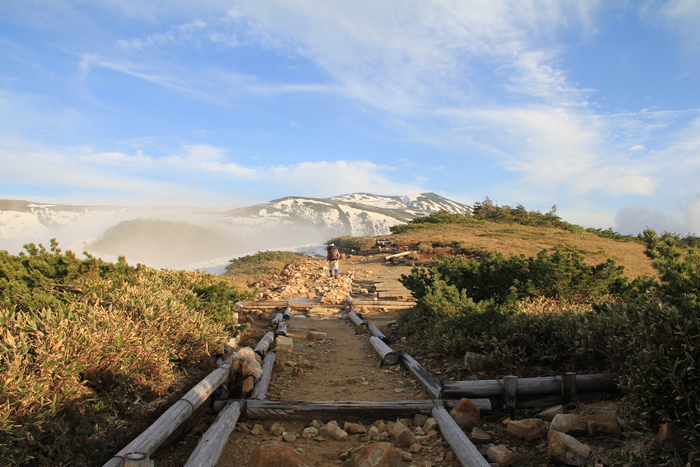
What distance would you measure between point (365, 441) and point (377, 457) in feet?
1.78

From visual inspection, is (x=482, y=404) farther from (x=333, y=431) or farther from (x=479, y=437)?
(x=333, y=431)

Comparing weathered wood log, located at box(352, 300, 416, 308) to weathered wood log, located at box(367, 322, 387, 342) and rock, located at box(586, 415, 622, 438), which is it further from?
rock, located at box(586, 415, 622, 438)

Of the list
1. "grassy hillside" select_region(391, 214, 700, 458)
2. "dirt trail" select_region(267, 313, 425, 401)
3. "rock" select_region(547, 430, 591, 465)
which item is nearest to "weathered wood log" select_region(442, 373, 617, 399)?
"grassy hillside" select_region(391, 214, 700, 458)

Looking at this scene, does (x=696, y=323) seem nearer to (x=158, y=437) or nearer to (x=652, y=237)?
(x=158, y=437)

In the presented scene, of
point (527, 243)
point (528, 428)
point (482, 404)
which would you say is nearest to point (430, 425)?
point (482, 404)

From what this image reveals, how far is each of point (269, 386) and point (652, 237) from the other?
261 inches

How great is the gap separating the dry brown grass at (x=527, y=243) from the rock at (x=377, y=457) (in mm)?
15540

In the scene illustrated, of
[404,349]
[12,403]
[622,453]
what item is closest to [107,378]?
[12,403]

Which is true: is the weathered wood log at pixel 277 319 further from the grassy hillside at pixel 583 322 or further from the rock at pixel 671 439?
Result: the rock at pixel 671 439

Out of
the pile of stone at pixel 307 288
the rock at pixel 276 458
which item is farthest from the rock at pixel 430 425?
the pile of stone at pixel 307 288

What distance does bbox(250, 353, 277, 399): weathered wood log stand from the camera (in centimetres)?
409

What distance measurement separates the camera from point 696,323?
2662mm

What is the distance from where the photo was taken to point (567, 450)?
2.66 m

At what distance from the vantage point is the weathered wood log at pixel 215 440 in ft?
9.03
